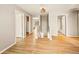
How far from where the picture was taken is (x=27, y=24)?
3.09 metres

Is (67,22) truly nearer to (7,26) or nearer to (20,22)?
(20,22)

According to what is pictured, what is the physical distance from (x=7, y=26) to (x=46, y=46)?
3.43 ft

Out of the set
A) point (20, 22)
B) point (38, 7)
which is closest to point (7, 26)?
point (20, 22)

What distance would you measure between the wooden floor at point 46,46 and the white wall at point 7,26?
0.18 meters

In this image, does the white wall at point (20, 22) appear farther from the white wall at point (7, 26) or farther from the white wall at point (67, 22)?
the white wall at point (67, 22)

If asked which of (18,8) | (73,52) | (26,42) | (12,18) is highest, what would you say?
(18,8)

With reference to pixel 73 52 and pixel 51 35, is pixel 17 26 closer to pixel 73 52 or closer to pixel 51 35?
pixel 51 35

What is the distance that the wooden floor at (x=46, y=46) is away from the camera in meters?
2.86

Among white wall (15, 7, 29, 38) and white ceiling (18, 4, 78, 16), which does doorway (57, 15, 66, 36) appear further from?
white wall (15, 7, 29, 38)

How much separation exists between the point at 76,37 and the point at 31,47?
3.53 feet

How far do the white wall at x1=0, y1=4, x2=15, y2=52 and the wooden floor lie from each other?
0.58 ft

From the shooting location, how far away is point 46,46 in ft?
9.81

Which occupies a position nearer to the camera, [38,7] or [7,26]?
[38,7]
